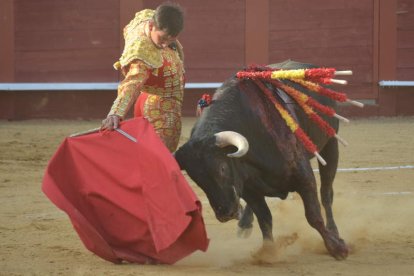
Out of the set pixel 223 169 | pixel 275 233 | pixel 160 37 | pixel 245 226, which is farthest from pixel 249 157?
pixel 275 233

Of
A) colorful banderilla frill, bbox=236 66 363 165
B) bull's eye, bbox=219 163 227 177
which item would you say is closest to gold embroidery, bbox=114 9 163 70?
colorful banderilla frill, bbox=236 66 363 165

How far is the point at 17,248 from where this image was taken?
4.30 metres

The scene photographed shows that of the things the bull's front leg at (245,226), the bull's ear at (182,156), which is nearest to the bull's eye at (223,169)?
the bull's ear at (182,156)

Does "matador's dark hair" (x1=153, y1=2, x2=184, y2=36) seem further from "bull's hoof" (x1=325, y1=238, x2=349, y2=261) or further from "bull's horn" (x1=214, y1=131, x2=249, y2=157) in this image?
"bull's hoof" (x1=325, y1=238, x2=349, y2=261)

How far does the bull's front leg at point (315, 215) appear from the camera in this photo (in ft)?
13.4

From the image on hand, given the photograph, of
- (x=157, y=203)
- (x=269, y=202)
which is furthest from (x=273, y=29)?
(x=157, y=203)

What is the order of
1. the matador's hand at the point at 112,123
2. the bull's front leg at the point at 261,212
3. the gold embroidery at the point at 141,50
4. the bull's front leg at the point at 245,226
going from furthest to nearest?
the bull's front leg at the point at 245,226 → the bull's front leg at the point at 261,212 → the gold embroidery at the point at 141,50 → the matador's hand at the point at 112,123

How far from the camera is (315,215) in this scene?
4160 mm

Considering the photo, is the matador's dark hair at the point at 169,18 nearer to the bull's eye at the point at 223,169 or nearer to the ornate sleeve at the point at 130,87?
the ornate sleeve at the point at 130,87

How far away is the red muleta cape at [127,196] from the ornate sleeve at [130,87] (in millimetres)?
63

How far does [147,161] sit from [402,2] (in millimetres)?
6560

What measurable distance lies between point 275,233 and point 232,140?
3.70 feet

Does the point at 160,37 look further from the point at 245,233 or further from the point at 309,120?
the point at 245,233

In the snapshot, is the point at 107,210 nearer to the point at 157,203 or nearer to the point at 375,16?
the point at 157,203
